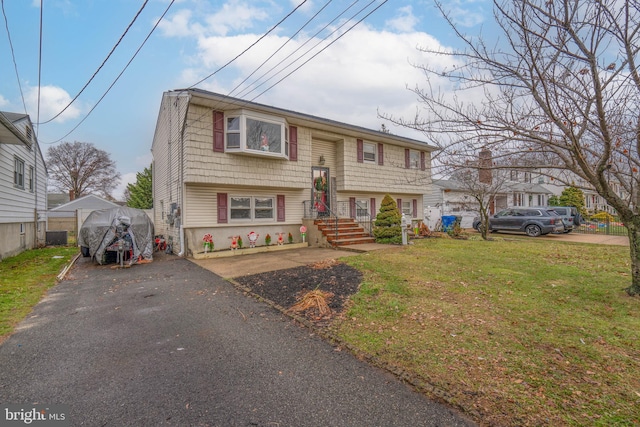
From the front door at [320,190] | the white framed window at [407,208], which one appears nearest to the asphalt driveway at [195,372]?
the front door at [320,190]

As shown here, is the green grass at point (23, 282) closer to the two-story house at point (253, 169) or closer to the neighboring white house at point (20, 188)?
the neighboring white house at point (20, 188)

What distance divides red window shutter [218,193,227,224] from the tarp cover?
7.94ft

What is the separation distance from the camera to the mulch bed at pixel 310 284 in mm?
5055

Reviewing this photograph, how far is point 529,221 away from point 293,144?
13.9 metres

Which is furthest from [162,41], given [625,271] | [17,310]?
[625,271]

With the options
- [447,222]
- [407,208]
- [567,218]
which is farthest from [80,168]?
[567,218]

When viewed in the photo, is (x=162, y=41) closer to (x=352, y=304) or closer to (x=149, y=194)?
(x=352, y=304)

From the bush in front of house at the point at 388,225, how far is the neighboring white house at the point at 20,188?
41.2 ft

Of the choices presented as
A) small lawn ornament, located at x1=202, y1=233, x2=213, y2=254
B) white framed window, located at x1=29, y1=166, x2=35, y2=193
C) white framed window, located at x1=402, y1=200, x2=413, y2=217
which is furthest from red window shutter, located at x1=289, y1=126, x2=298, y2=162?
white framed window, located at x1=29, y1=166, x2=35, y2=193

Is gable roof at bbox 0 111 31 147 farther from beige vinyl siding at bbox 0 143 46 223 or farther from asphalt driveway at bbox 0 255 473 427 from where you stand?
asphalt driveway at bbox 0 255 473 427

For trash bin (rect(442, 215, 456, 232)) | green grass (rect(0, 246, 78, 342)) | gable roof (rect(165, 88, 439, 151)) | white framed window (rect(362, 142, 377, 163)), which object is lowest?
green grass (rect(0, 246, 78, 342))

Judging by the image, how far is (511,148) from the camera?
5.18 metres

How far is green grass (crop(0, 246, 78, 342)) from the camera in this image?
16.2ft

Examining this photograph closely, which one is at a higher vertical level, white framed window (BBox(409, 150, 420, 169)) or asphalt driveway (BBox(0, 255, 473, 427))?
white framed window (BBox(409, 150, 420, 169))
